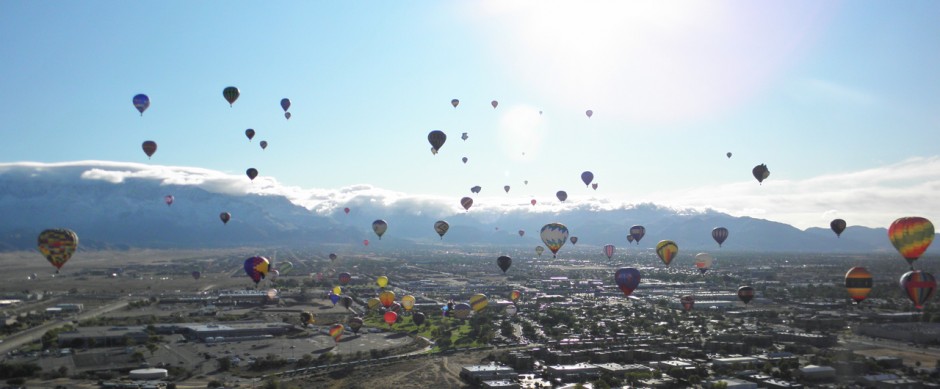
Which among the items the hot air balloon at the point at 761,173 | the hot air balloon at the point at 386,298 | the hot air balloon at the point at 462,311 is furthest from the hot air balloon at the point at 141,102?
the hot air balloon at the point at 761,173

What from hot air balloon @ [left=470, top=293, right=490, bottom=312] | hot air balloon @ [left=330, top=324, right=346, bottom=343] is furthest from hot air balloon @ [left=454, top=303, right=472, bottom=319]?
hot air balloon @ [left=330, top=324, right=346, bottom=343]

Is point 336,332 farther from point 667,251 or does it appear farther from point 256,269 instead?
point 667,251

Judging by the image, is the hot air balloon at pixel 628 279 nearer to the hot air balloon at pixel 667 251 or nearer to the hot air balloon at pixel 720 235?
the hot air balloon at pixel 667 251

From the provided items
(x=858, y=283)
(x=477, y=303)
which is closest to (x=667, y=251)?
(x=858, y=283)

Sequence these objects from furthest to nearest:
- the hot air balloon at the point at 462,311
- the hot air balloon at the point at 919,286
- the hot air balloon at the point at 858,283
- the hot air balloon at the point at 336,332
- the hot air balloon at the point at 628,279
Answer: the hot air balloon at the point at 462,311 < the hot air balloon at the point at 336,332 < the hot air balloon at the point at 628,279 < the hot air balloon at the point at 858,283 < the hot air balloon at the point at 919,286

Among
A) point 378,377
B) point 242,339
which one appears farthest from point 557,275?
point 378,377

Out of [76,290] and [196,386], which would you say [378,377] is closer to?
[196,386]
